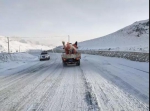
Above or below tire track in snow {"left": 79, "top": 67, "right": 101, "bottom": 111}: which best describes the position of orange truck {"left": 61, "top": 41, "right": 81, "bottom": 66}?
above

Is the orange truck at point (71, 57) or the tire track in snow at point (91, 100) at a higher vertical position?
the orange truck at point (71, 57)

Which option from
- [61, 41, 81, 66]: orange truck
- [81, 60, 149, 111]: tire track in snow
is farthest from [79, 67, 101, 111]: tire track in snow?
[61, 41, 81, 66]: orange truck

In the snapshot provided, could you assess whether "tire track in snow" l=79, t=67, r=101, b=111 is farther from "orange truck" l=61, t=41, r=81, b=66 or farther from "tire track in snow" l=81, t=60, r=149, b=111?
"orange truck" l=61, t=41, r=81, b=66

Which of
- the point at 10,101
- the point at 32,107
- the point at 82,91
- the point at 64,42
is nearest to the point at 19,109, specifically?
the point at 32,107

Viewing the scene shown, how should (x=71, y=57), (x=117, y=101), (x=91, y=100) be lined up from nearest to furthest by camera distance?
(x=117, y=101) < (x=91, y=100) < (x=71, y=57)

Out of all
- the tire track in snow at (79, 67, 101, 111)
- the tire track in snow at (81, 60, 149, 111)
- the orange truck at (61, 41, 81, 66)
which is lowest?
the tire track in snow at (79, 67, 101, 111)

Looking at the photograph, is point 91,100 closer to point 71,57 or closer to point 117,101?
point 117,101

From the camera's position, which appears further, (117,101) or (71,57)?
(71,57)

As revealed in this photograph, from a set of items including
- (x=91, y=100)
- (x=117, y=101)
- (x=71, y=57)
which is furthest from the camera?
(x=71, y=57)

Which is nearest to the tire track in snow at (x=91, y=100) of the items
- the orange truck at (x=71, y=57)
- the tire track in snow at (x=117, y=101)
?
the tire track in snow at (x=117, y=101)

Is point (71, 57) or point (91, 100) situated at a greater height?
point (71, 57)

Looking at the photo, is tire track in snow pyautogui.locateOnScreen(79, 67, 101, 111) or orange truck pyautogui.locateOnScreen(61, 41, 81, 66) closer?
tire track in snow pyautogui.locateOnScreen(79, 67, 101, 111)

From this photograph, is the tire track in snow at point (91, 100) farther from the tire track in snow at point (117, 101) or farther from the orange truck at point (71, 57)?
the orange truck at point (71, 57)

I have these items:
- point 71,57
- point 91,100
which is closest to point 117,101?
point 91,100
